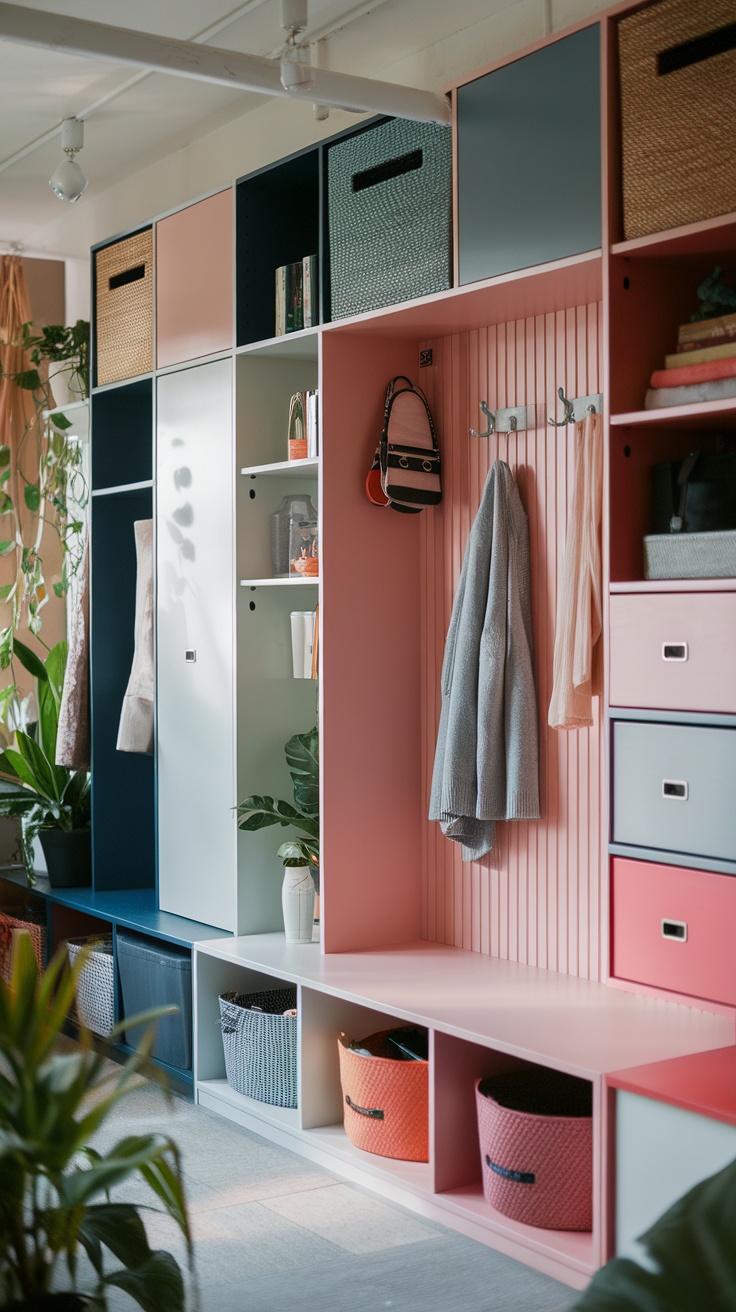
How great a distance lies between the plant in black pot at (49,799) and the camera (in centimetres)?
474

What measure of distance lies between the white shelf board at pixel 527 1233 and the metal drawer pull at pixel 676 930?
0.60m

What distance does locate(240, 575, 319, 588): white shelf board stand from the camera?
369 centimetres

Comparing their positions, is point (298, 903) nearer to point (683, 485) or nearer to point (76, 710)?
point (76, 710)

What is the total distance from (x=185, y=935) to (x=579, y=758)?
52.3 inches

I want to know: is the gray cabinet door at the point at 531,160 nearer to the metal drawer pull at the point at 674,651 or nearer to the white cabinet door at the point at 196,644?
the metal drawer pull at the point at 674,651

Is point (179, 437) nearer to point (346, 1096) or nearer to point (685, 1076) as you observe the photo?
point (346, 1096)

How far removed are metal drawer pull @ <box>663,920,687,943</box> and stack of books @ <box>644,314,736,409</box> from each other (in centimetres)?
102

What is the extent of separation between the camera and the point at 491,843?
346 cm

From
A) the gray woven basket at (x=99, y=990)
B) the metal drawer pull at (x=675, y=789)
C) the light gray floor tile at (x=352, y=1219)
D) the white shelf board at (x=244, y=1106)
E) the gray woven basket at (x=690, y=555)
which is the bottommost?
the light gray floor tile at (x=352, y=1219)

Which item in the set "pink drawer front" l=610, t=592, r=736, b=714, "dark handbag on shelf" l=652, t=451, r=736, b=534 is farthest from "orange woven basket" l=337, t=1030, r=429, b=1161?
"dark handbag on shelf" l=652, t=451, r=736, b=534

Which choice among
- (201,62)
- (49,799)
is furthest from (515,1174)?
(49,799)

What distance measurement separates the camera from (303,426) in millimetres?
3805

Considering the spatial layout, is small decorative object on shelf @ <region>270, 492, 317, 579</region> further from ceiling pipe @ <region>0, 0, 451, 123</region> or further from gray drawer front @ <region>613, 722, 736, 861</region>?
gray drawer front @ <region>613, 722, 736, 861</region>

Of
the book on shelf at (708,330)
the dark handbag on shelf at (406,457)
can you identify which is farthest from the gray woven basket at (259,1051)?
the book on shelf at (708,330)
